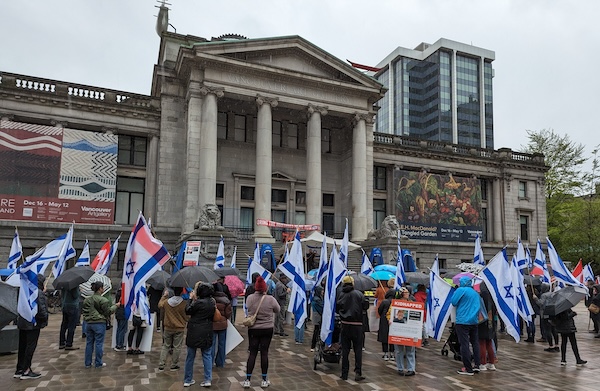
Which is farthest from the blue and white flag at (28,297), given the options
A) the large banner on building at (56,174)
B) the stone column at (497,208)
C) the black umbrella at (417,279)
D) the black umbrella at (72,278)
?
the stone column at (497,208)

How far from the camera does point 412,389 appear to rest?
29.2 feet

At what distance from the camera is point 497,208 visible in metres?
45.5

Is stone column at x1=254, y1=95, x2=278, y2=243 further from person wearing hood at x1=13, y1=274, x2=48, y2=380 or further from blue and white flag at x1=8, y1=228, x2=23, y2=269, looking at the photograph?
person wearing hood at x1=13, y1=274, x2=48, y2=380

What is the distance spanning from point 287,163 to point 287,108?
14.3 feet

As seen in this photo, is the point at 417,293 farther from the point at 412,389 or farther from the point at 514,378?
the point at 412,389

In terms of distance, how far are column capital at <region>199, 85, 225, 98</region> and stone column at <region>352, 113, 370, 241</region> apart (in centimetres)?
1025

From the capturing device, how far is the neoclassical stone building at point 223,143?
97.3ft

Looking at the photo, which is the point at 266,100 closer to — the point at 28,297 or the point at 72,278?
the point at 72,278

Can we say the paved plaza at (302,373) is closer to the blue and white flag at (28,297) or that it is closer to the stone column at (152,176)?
the blue and white flag at (28,297)

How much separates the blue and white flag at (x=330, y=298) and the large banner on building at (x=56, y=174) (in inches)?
939

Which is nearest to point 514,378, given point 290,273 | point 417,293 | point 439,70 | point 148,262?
point 417,293

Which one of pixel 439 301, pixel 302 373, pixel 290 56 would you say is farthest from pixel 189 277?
pixel 290 56

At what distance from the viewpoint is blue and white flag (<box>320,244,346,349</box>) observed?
989 cm

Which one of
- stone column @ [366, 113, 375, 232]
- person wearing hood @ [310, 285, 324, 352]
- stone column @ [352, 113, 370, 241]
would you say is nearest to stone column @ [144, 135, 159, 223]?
stone column @ [352, 113, 370, 241]
